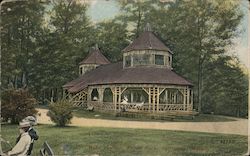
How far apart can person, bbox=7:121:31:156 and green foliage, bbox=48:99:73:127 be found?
1.36ft

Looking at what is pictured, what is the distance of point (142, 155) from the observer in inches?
320

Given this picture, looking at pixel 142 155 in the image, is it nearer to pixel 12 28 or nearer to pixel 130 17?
pixel 130 17

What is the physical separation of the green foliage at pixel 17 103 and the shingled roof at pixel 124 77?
0.57 m

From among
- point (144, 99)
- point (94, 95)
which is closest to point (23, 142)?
point (94, 95)

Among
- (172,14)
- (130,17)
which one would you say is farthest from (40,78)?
(172,14)

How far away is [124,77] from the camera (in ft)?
27.9

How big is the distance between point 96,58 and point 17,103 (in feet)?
4.38

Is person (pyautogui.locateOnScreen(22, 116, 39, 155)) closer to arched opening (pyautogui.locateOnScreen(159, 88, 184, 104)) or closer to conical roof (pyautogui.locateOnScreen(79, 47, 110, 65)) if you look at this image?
conical roof (pyautogui.locateOnScreen(79, 47, 110, 65))

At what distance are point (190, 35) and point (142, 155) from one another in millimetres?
1840

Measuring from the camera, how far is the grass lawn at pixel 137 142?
26.7 feet

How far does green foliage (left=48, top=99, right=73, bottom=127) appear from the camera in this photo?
28.1 ft

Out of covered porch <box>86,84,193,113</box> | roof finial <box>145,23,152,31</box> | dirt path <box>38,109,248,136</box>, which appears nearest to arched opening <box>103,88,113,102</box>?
covered porch <box>86,84,193,113</box>

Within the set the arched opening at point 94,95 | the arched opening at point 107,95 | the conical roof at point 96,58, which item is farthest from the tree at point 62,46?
the arched opening at point 107,95

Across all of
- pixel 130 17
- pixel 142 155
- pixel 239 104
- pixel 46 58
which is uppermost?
pixel 130 17
